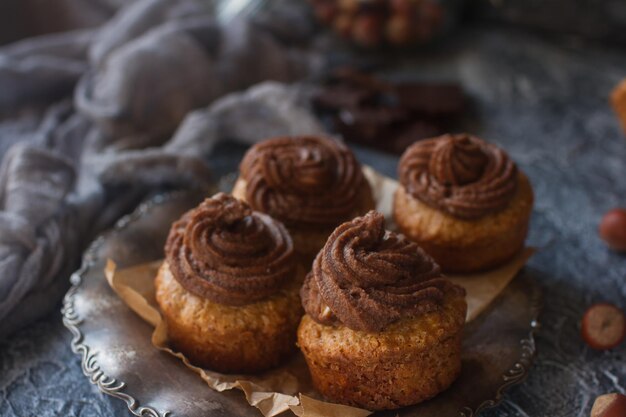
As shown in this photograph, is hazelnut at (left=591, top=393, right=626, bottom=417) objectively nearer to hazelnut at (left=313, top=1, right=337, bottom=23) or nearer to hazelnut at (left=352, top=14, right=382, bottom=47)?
hazelnut at (left=352, top=14, right=382, bottom=47)

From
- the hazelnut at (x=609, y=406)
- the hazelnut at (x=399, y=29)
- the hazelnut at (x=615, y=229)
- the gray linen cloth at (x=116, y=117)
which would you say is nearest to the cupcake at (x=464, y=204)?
the hazelnut at (x=615, y=229)

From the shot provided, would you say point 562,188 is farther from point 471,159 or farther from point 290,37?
point 290,37

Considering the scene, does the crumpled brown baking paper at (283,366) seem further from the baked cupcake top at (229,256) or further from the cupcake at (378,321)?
the baked cupcake top at (229,256)

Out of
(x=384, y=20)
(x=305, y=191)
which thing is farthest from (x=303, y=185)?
(x=384, y=20)

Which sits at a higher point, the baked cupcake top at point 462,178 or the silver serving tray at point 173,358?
the baked cupcake top at point 462,178

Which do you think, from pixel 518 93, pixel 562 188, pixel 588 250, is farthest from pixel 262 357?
pixel 518 93

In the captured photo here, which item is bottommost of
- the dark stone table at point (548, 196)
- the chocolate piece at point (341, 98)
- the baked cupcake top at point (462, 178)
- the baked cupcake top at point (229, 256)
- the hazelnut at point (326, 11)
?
the dark stone table at point (548, 196)
